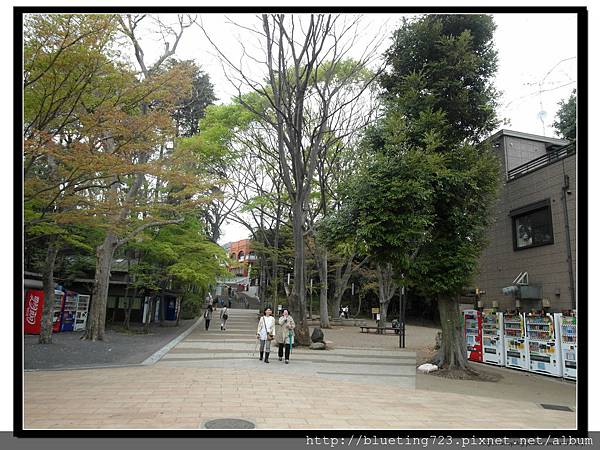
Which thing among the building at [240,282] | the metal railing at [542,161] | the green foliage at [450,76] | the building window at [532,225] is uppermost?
the green foliage at [450,76]

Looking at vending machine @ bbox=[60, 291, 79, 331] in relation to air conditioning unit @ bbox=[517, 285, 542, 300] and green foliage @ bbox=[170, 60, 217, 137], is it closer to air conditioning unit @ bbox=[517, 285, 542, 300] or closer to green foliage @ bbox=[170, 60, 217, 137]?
green foliage @ bbox=[170, 60, 217, 137]

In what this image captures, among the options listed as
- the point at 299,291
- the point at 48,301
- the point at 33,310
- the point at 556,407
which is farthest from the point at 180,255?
the point at 556,407

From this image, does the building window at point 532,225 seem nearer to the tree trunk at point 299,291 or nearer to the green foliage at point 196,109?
the tree trunk at point 299,291

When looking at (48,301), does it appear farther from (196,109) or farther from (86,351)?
(196,109)

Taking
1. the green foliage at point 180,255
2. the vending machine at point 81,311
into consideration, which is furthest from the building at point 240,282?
the vending machine at point 81,311

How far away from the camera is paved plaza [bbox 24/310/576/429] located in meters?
5.85

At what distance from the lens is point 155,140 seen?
11023 mm

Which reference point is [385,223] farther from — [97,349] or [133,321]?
[133,321]

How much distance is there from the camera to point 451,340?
1112 cm

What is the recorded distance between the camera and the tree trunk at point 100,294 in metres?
15.8

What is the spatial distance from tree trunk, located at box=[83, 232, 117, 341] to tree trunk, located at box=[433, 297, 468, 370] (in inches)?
468

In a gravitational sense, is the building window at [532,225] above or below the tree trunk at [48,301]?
above

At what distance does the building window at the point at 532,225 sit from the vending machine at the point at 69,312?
59.6 feet

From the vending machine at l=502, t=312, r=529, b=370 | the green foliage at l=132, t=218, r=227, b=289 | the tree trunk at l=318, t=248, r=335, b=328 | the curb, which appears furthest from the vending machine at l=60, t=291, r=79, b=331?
the vending machine at l=502, t=312, r=529, b=370
